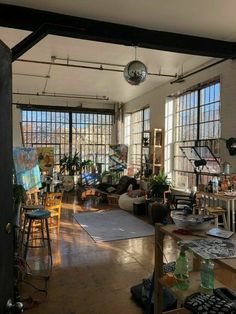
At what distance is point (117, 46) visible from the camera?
4.53 m

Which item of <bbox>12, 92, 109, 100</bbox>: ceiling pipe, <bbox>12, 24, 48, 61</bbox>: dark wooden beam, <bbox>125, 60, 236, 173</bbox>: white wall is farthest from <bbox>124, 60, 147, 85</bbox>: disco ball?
<bbox>12, 92, 109, 100</bbox>: ceiling pipe

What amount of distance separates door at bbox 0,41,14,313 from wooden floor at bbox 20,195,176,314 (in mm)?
1510

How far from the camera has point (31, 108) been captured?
9.50m

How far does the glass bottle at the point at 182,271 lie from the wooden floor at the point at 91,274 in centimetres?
103

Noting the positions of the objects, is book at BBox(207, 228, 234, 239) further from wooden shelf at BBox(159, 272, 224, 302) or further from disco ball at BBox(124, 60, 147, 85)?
disco ball at BBox(124, 60, 147, 85)

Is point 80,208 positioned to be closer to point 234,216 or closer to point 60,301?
point 234,216

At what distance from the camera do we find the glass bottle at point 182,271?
5.65ft

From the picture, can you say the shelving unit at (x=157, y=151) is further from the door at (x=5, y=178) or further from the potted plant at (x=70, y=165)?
the door at (x=5, y=178)

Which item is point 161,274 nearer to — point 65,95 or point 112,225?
point 112,225

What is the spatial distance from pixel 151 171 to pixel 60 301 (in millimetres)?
4905

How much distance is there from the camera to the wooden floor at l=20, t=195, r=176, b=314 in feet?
8.71

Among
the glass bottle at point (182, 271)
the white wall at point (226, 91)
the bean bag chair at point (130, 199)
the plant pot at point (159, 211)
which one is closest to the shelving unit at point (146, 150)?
the bean bag chair at point (130, 199)

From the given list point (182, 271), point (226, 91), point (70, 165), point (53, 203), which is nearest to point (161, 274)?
point (182, 271)

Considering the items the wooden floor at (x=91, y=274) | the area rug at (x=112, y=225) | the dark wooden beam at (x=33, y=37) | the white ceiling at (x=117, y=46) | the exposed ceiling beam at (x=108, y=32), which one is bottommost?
the wooden floor at (x=91, y=274)
